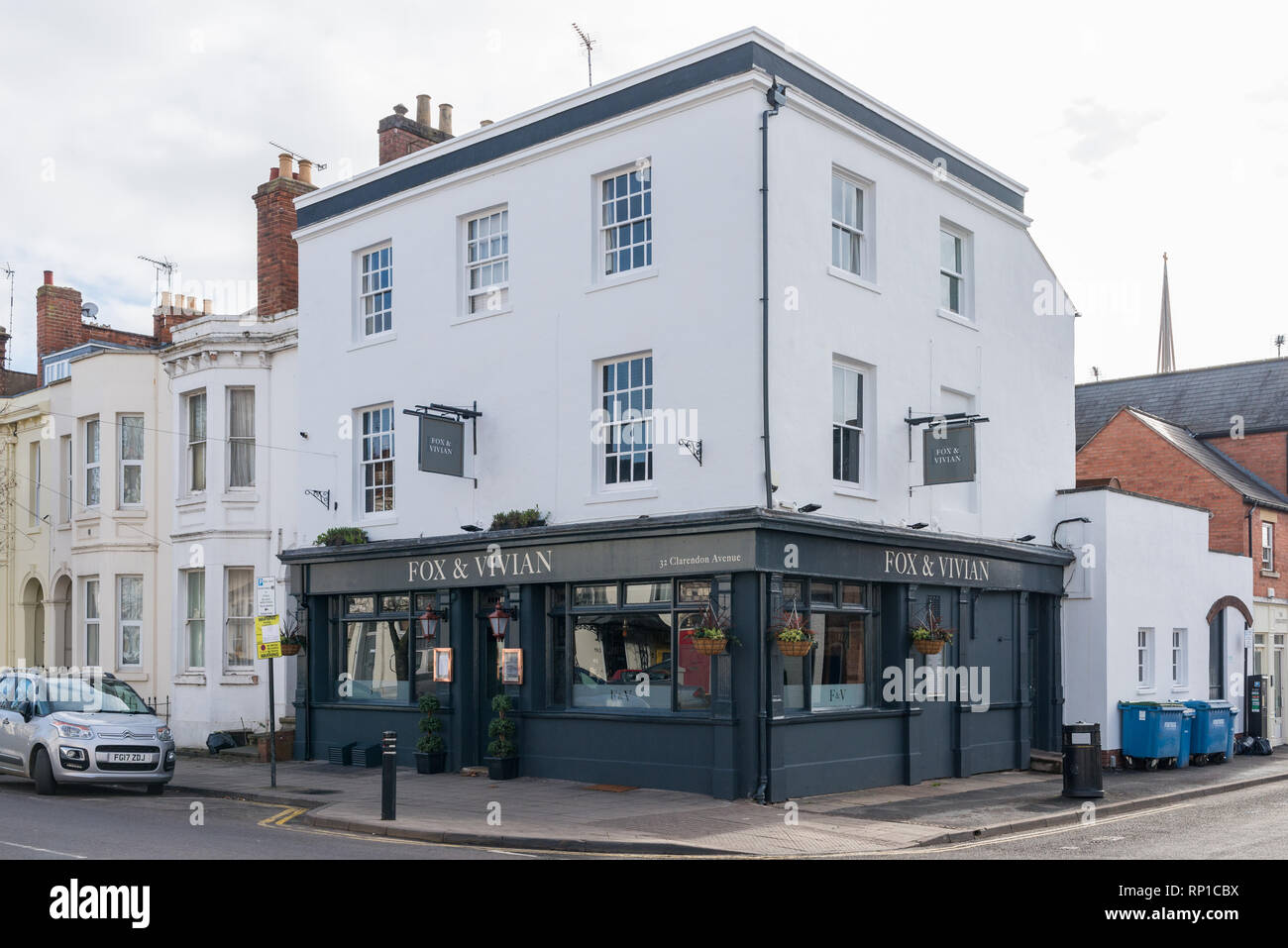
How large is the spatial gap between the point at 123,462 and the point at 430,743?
11226 mm

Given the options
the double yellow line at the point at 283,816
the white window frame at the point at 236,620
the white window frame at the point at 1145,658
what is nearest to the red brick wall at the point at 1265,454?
the white window frame at the point at 1145,658

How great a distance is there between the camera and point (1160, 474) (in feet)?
100

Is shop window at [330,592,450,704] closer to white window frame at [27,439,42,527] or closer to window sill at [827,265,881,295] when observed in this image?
window sill at [827,265,881,295]

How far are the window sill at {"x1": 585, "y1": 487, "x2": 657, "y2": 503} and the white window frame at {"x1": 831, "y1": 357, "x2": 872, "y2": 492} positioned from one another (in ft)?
8.65

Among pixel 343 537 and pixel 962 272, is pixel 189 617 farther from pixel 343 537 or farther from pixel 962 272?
pixel 962 272

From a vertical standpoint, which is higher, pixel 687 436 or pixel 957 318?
pixel 957 318

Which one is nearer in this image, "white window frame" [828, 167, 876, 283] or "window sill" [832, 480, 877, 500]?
"window sill" [832, 480, 877, 500]

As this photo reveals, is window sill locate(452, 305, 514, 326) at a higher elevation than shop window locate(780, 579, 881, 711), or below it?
higher

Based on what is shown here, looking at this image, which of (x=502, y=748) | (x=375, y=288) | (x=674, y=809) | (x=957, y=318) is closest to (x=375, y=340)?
(x=375, y=288)

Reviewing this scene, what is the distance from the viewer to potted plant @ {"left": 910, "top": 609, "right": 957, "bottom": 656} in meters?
19.0

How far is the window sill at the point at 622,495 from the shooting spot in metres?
17.8

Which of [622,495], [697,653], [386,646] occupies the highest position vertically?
[622,495]

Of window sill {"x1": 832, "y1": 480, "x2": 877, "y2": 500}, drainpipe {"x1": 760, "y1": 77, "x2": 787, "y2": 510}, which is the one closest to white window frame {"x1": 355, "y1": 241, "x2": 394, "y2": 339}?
drainpipe {"x1": 760, "y1": 77, "x2": 787, "y2": 510}

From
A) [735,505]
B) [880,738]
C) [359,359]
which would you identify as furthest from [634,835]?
[359,359]
